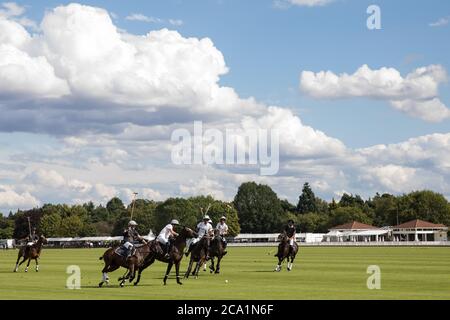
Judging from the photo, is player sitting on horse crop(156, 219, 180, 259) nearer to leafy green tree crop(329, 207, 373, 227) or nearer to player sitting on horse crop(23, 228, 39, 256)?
player sitting on horse crop(23, 228, 39, 256)

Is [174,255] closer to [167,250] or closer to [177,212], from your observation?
[167,250]

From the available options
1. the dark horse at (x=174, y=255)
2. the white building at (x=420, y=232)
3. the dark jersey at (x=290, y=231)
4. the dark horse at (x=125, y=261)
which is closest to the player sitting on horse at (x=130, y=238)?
the dark horse at (x=125, y=261)

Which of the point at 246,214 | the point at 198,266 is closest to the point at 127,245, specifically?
the point at 198,266

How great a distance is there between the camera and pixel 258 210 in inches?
6752

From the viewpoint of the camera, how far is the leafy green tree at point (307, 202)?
19500 centimetres

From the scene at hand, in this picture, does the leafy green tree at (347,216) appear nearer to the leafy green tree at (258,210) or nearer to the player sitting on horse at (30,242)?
the leafy green tree at (258,210)

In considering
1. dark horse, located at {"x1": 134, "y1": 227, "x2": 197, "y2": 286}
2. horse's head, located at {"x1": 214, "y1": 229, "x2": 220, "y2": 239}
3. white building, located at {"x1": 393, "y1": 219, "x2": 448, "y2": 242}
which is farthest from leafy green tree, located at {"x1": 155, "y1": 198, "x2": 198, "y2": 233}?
dark horse, located at {"x1": 134, "y1": 227, "x2": 197, "y2": 286}

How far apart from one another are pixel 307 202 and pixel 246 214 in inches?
1157

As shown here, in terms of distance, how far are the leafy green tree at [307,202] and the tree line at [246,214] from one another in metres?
7.61

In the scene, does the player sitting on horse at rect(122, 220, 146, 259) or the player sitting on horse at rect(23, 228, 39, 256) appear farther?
Answer: the player sitting on horse at rect(23, 228, 39, 256)

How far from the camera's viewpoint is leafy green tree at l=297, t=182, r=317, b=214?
195m
